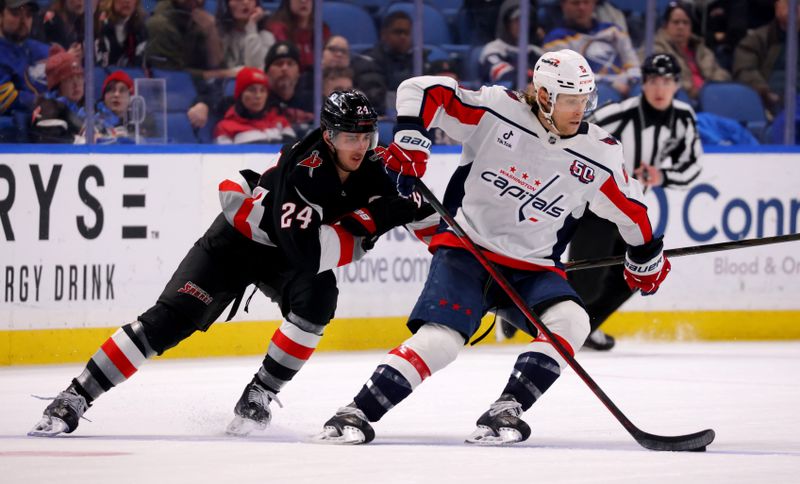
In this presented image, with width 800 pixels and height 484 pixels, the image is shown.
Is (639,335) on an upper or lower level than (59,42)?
lower

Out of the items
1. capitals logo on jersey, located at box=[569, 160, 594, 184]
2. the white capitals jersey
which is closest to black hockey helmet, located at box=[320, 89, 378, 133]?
the white capitals jersey

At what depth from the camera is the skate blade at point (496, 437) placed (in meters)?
4.39

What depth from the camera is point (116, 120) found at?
6.91 metres

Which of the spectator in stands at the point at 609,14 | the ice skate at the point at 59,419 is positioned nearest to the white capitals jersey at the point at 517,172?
the ice skate at the point at 59,419

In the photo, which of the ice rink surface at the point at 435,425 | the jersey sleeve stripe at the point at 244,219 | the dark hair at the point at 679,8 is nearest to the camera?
the ice rink surface at the point at 435,425

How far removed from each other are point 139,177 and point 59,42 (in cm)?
66

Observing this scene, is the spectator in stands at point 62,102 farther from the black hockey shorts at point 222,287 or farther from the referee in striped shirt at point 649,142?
the referee in striped shirt at point 649,142

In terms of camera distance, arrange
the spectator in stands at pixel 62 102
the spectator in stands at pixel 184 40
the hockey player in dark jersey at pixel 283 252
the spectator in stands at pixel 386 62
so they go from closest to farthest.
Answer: the hockey player in dark jersey at pixel 283 252 < the spectator in stands at pixel 62 102 < the spectator in stands at pixel 184 40 < the spectator in stands at pixel 386 62

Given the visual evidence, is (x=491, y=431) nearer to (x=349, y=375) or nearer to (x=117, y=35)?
(x=349, y=375)

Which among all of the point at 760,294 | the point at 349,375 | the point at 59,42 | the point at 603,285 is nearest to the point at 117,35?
the point at 59,42

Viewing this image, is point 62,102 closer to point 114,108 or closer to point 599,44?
point 114,108

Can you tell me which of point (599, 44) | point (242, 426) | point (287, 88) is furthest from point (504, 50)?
point (242, 426)

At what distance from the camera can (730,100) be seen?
27.8 ft

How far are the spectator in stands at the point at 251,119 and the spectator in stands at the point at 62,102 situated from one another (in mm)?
713
